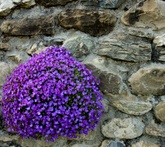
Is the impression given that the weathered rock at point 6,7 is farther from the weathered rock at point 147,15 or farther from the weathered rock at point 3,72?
the weathered rock at point 147,15

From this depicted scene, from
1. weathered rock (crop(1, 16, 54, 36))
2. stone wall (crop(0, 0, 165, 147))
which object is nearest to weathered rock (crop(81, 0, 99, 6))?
stone wall (crop(0, 0, 165, 147))

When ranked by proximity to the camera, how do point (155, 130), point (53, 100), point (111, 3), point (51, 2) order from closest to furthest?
point (53, 100), point (155, 130), point (111, 3), point (51, 2)

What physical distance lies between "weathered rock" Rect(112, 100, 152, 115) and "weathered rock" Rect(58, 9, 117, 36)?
0.45m

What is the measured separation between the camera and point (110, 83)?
5.36 feet

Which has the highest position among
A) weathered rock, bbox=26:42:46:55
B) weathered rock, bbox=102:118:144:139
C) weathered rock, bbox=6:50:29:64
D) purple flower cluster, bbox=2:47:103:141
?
weathered rock, bbox=26:42:46:55

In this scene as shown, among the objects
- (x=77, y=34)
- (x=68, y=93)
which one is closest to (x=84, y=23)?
(x=77, y=34)

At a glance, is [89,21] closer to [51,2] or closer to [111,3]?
[111,3]

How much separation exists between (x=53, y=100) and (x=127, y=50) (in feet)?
1.72

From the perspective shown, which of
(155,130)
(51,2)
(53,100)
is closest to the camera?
(53,100)

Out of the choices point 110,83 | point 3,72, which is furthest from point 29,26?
point 110,83

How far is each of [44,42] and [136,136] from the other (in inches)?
32.4

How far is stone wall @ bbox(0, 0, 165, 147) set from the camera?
1.60m

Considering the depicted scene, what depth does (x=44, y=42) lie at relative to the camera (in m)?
1.81

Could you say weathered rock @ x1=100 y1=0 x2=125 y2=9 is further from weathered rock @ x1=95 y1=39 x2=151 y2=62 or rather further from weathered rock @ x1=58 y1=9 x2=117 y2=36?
weathered rock @ x1=95 y1=39 x2=151 y2=62
